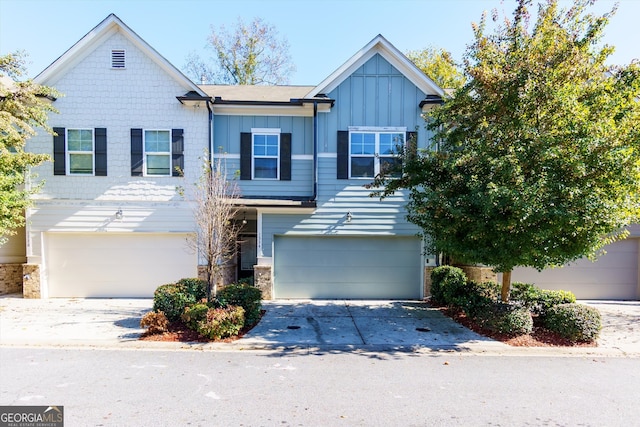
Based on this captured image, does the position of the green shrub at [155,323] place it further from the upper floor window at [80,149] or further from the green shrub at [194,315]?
the upper floor window at [80,149]

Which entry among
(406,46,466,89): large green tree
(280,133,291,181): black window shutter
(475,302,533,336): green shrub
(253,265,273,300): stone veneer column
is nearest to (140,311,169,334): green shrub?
(253,265,273,300): stone veneer column

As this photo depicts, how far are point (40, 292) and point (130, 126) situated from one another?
6043mm

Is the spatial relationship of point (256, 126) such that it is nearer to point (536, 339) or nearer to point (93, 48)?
point (93, 48)

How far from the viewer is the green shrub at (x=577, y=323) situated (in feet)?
23.2

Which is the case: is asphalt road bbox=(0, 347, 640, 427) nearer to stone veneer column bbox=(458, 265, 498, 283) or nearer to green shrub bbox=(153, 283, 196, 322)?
green shrub bbox=(153, 283, 196, 322)

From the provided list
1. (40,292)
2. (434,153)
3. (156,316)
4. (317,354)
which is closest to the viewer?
(317,354)

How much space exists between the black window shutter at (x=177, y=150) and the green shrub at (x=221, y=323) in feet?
18.6

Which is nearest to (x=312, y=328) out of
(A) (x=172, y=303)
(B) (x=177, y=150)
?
(A) (x=172, y=303)

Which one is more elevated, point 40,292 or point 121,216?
point 121,216

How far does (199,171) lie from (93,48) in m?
5.20

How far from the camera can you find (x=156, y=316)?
7.33 meters


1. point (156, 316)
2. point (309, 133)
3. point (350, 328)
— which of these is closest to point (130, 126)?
point (309, 133)

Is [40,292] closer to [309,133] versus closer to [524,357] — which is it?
[309,133]

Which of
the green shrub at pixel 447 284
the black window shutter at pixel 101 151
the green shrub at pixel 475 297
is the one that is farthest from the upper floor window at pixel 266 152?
the green shrub at pixel 475 297
